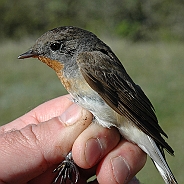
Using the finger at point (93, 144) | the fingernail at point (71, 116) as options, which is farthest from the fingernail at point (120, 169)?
the fingernail at point (71, 116)

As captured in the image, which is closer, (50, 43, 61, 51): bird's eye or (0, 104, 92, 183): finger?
(0, 104, 92, 183): finger

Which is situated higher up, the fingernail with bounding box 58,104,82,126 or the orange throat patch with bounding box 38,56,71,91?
the orange throat patch with bounding box 38,56,71,91

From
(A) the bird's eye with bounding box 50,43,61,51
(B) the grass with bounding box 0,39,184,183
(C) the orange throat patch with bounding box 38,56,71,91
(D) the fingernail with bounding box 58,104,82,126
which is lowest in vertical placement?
(B) the grass with bounding box 0,39,184,183

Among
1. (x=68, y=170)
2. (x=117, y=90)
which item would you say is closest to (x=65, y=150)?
(x=68, y=170)

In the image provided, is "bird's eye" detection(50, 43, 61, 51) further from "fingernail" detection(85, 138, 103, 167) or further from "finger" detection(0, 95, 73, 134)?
"fingernail" detection(85, 138, 103, 167)

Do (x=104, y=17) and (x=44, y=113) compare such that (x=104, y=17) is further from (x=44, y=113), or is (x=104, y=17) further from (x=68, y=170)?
(x=68, y=170)

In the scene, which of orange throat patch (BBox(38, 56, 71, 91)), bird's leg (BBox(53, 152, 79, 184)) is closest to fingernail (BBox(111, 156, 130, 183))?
bird's leg (BBox(53, 152, 79, 184))

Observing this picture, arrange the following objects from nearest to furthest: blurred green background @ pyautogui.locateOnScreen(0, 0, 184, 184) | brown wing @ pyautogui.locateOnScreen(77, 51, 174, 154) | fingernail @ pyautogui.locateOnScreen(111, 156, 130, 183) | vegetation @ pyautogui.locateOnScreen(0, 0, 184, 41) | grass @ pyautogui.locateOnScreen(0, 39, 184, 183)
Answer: fingernail @ pyautogui.locateOnScreen(111, 156, 130, 183)
brown wing @ pyautogui.locateOnScreen(77, 51, 174, 154)
grass @ pyautogui.locateOnScreen(0, 39, 184, 183)
blurred green background @ pyautogui.locateOnScreen(0, 0, 184, 184)
vegetation @ pyautogui.locateOnScreen(0, 0, 184, 41)
